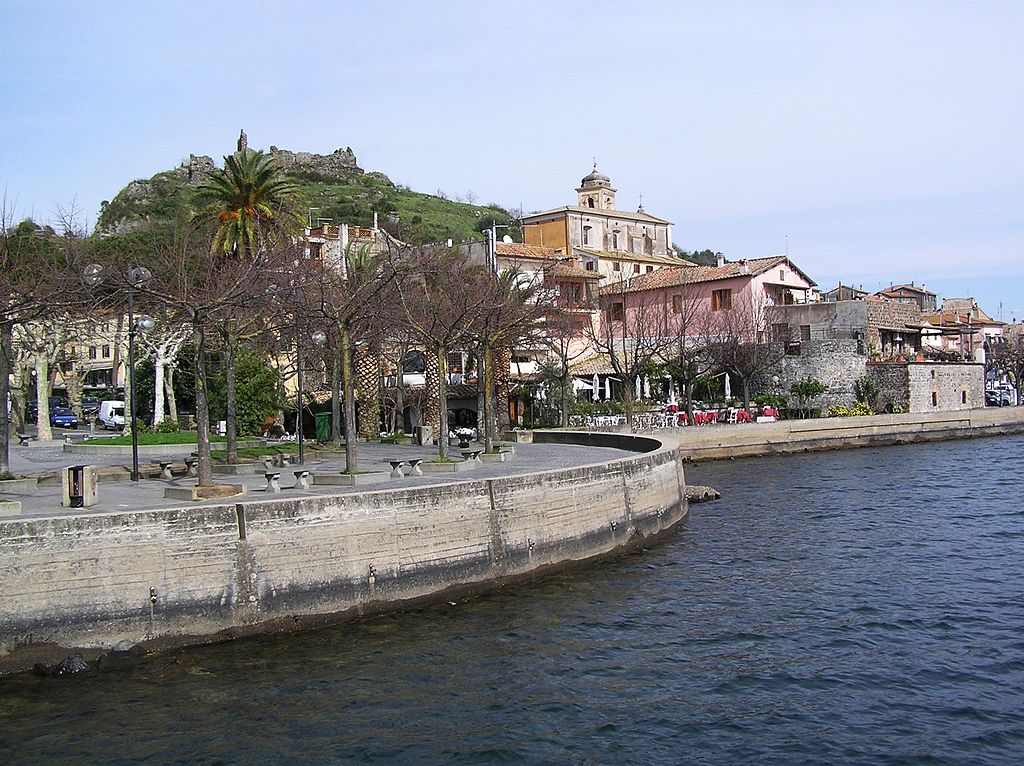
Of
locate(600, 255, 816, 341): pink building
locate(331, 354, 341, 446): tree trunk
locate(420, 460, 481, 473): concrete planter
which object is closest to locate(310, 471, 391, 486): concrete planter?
locate(420, 460, 481, 473): concrete planter

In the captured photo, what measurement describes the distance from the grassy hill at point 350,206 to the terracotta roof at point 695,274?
23.1 metres

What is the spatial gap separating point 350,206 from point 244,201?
91.9m

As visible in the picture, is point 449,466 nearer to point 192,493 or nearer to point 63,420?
point 192,493

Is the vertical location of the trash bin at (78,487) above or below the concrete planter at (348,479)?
above

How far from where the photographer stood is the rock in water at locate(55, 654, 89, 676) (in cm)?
1639

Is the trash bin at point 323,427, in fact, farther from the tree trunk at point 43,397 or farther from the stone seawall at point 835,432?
the stone seawall at point 835,432

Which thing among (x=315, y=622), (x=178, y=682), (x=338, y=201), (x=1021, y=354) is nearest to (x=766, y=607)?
(x=315, y=622)

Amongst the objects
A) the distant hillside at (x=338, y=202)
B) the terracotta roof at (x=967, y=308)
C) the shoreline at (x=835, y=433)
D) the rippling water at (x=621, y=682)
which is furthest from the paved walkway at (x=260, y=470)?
the terracotta roof at (x=967, y=308)

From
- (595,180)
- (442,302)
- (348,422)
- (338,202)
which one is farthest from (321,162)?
(348,422)

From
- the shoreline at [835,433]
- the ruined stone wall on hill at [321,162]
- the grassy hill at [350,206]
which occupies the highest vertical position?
the ruined stone wall on hill at [321,162]

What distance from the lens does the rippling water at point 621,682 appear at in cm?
1395

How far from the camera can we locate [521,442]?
43000mm

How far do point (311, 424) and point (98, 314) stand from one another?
12.6 meters

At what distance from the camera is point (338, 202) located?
137 m
